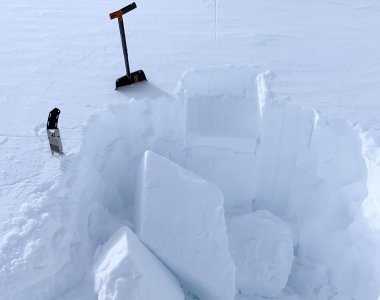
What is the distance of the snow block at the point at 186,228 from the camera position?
2.52 metres

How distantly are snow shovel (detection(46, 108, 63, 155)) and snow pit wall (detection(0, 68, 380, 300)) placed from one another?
0.39 ft

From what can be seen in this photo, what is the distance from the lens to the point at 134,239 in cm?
245

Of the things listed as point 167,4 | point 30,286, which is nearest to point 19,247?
point 30,286

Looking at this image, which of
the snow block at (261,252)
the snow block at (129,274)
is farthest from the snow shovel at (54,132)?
the snow block at (261,252)

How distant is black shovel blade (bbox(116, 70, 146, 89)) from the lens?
3.53 metres

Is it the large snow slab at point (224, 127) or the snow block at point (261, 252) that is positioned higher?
the large snow slab at point (224, 127)

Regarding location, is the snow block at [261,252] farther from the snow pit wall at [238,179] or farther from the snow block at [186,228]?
the snow block at [186,228]

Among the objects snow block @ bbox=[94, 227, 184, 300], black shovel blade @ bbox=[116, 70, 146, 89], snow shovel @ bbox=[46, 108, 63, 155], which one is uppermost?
black shovel blade @ bbox=[116, 70, 146, 89]

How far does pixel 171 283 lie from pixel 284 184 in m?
1.49

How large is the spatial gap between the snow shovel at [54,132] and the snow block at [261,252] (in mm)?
1521

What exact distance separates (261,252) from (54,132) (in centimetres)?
180

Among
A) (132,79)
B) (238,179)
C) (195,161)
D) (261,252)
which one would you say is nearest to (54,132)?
(132,79)

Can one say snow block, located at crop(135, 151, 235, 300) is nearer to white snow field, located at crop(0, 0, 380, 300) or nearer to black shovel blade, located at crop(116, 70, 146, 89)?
white snow field, located at crop(0, 0, 380, 300)

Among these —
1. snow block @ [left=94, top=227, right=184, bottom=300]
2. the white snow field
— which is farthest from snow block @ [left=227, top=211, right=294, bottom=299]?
snow block @ [left=94, top=227, right=184, bottom=300]
